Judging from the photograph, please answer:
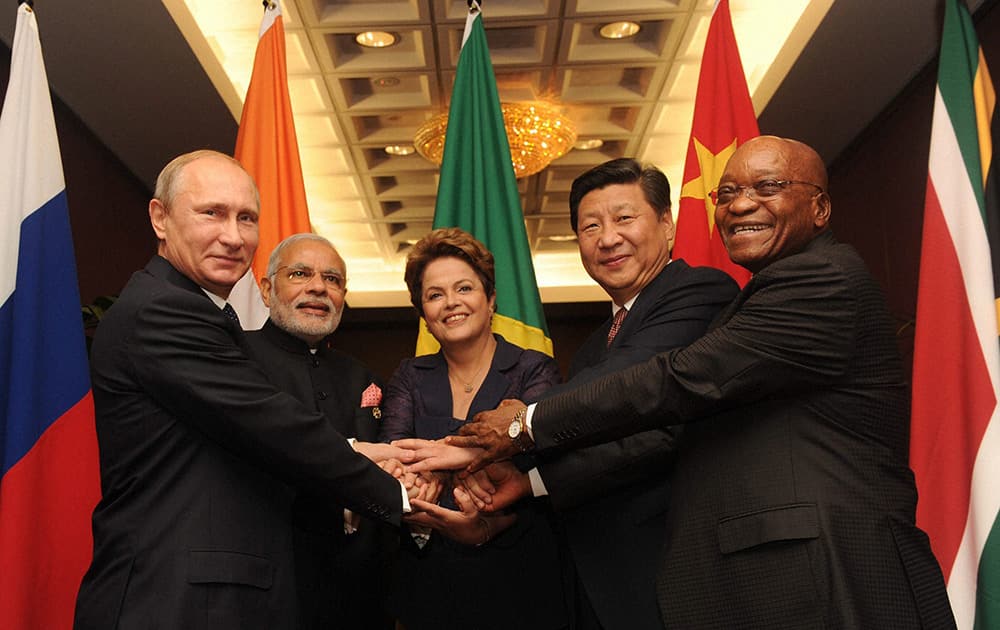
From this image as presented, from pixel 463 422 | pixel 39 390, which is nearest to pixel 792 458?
pixel 463 422

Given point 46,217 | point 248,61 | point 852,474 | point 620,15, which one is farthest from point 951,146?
point 248,61

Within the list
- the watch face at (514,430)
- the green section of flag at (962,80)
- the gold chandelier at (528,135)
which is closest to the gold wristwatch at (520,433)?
the watch face at (514,430)

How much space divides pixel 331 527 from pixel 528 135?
424cm

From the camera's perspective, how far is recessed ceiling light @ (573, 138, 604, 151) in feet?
22.3

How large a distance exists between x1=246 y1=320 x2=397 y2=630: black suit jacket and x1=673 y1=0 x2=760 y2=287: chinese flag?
142 cm

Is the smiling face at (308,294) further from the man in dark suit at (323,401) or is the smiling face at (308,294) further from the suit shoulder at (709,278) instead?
the suit shoulder at (709,278)

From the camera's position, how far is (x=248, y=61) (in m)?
5.44

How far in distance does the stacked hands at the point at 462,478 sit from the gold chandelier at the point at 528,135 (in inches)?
147

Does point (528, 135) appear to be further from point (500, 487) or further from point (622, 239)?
point (500, 487)

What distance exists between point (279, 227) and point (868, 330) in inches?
103

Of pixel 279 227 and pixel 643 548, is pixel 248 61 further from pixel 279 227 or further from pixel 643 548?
pixel 643 548

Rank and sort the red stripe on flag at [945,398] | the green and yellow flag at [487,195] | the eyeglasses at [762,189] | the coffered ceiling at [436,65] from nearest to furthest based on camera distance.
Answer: the eyeglasses at [762,189] < the red stripe on flag at [945,398] < the green and yellow flag at [487,195] < the coffered ceiling at [436,65]

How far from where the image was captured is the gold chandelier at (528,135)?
240 inches

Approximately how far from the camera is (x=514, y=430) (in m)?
2.17
